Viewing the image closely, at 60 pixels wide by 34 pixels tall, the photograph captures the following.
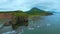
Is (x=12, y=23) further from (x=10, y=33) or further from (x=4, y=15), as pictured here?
(x=4, y=15)

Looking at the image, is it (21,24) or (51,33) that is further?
(21,24)

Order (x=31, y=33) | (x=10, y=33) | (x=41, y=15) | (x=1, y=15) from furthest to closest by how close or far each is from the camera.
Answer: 1. (x=41, y=15)
2. (x=1, y=15)
3. (x=31, y=33)
4. (x=10, y=33)

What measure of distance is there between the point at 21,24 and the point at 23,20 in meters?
0.51

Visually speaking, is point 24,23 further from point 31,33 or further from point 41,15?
point 41,15

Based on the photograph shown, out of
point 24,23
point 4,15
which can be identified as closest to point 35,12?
point 4,15

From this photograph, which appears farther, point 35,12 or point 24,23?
point 35,12

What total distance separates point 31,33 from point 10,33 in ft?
5.55

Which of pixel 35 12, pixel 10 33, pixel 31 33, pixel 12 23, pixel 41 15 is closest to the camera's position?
pixel 10 33

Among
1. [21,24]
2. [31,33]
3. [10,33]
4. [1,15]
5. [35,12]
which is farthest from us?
[35,12]

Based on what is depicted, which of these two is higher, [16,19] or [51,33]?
[16,19]

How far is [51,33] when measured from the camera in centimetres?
1045

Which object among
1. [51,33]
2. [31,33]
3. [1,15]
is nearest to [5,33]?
[31,33]

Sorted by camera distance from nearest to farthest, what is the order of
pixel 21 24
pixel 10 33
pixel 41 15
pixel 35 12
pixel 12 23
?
1. pixel 10 33
2. pixel 12 23
3. pixel 21 24
4. pixel 35 12
5. pixel 41 15

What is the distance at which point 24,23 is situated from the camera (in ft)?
45.1
